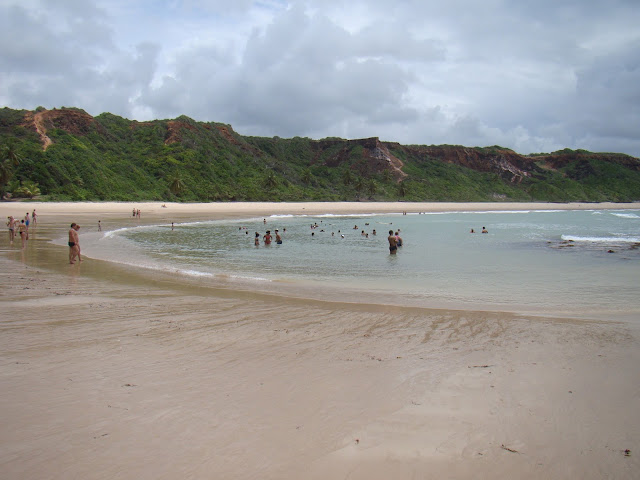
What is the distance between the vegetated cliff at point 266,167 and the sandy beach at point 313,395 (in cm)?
5783

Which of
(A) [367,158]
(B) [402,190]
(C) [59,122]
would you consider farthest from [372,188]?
(C) [59,122]

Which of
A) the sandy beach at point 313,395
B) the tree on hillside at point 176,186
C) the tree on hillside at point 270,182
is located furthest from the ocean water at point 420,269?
the tree on hillside at point 270,182

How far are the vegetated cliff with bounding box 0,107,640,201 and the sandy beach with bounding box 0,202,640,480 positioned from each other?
5783 centimetres

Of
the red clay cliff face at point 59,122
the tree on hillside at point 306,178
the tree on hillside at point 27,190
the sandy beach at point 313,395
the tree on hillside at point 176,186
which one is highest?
the red clay cliff face at point 59,122

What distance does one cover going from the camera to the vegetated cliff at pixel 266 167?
214ft

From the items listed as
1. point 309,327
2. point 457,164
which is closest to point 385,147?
point 457,164

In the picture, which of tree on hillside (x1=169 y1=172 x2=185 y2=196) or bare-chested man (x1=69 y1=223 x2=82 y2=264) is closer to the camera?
bare-chested man (x1=69 y1=223 x2=82 y2=264)

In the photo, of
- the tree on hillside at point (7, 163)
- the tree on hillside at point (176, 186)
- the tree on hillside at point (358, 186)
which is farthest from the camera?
the tree on hillside at point (358, 186)

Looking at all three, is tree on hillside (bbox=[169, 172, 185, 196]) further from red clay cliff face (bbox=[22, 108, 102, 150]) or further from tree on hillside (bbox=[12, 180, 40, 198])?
red clay cliff face (bbox=[22, 108, 102, 150])

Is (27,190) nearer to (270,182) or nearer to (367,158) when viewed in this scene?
(270,182)

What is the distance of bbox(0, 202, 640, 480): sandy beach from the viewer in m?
3.34

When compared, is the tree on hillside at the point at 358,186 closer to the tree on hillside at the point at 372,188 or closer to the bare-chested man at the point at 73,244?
the tree on hillside at the point at 372,188

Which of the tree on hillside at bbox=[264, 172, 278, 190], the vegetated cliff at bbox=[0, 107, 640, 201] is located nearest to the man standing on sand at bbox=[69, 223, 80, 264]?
the vegetated cliff at bbox=[0, 107, 640, 201]

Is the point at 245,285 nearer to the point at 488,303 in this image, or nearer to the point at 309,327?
the point at 309,327
